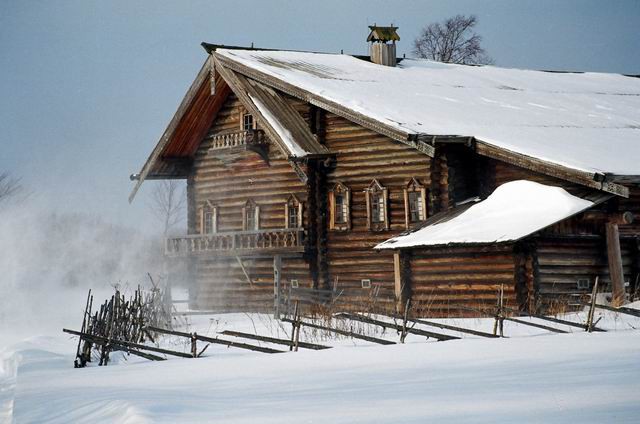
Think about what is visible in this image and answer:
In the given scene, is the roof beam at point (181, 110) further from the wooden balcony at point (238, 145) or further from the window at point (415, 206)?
the window at point (415, 206)

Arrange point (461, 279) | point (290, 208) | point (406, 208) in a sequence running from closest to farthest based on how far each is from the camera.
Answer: point (461, 279) < point (406, 208) < point (290, 208)

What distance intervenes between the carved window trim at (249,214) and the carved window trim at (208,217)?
4.93 ft

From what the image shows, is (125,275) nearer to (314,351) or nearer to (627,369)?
(314,351)

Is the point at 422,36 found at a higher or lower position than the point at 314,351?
higher

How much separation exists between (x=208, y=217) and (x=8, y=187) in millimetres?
48087

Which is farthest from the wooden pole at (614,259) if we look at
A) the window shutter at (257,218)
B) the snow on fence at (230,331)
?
the window shutter at (257,218)

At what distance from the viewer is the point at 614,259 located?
82.9ft

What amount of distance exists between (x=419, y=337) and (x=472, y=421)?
11937 millimetres

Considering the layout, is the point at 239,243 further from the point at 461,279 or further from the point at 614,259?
the point at 614,259

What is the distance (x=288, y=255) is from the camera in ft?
105

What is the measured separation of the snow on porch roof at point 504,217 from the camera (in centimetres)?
2405

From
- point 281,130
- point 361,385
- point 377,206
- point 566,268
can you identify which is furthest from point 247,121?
point 361,385

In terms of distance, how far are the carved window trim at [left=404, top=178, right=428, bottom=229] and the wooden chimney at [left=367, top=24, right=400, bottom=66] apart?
10449 millimetres

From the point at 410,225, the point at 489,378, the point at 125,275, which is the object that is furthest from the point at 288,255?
the point at 125,275
